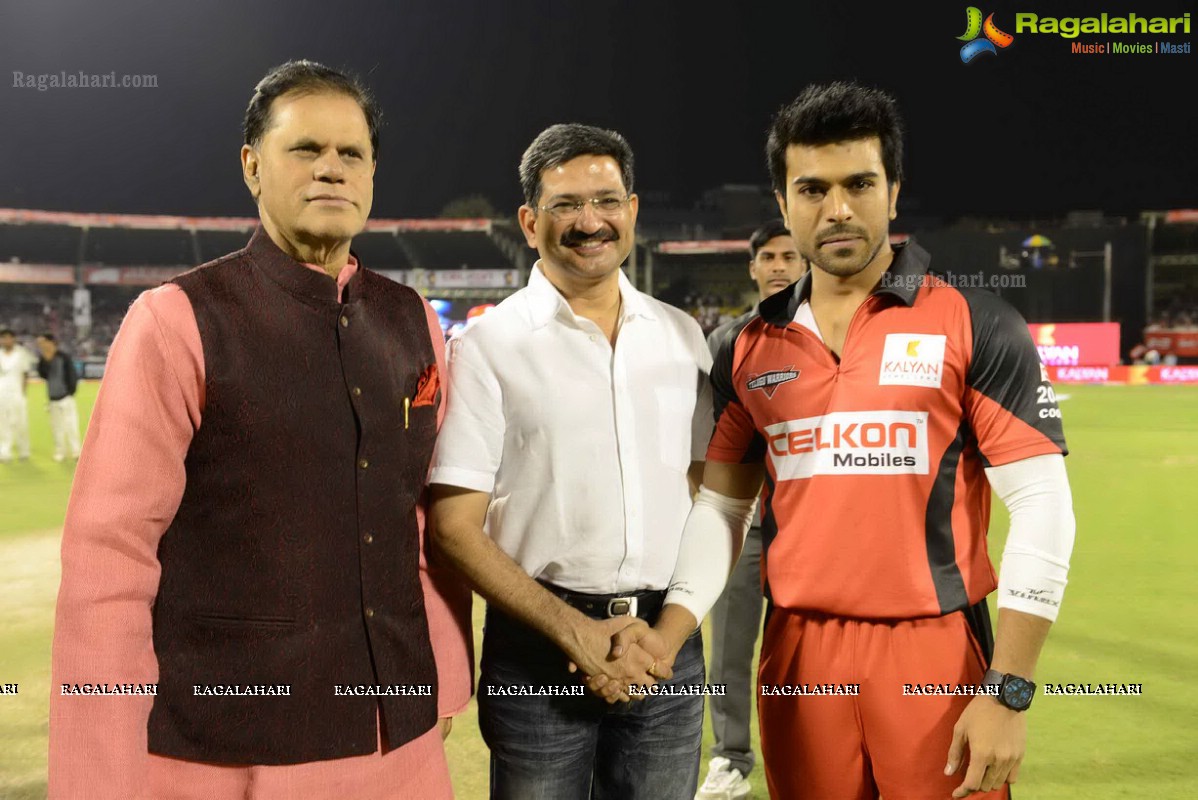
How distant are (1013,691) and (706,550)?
0.75 meters

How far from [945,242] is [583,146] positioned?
3587cm

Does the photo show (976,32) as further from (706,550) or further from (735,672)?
(706,550)

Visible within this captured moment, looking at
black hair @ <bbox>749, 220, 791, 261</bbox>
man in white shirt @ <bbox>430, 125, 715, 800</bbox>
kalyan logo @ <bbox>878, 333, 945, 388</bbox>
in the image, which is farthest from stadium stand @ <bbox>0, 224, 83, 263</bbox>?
kalyan logo @ <bbox>878, 333, 945, 388</bbox>

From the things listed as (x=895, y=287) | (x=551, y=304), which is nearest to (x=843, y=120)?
(x=895, y=287)

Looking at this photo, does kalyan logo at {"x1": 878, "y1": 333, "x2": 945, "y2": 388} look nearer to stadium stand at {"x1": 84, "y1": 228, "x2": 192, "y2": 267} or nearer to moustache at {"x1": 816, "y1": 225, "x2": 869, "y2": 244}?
moustache at {"x1": 816, "y1": 225, "x2": 869, "y2": 244}

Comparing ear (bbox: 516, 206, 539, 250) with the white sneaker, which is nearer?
ear (bbox: 516, 206, 539, 250)

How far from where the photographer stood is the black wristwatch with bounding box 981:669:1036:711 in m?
1.88

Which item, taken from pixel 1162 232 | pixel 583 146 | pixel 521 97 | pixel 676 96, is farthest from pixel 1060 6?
pixel 583 146

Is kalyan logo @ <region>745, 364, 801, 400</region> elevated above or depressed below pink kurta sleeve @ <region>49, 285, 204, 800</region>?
above

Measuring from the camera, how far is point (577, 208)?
2291 mm

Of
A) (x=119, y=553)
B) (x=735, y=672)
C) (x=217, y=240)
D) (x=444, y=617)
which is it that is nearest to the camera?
(x=119, y=553)

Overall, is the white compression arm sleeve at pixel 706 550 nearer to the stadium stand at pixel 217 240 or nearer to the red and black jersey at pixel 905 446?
the red and black jersey at pixel 905 446

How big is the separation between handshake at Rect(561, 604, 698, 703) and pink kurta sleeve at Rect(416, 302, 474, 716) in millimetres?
259

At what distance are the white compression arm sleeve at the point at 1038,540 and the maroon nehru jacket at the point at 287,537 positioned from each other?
4.31 feet
